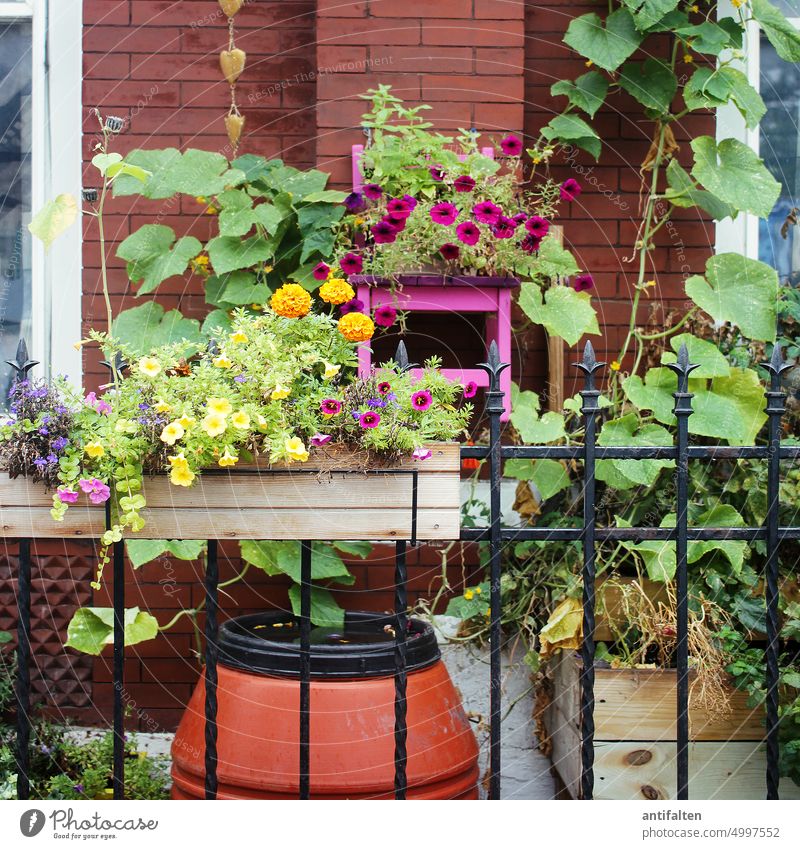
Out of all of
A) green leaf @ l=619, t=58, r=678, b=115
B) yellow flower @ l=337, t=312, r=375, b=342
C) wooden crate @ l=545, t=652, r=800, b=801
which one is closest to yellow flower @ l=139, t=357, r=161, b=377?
yellow flower @ l=337, t=312, r=375, b=342

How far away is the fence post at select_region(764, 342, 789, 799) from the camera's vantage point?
6.03 ft

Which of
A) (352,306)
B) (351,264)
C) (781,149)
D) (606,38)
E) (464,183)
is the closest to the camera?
(352,306)

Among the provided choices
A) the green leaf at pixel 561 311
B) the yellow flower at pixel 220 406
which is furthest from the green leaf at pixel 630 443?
the yellow flower at pixel 220 406

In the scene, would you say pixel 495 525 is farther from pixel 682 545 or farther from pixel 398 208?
pixel 398 208

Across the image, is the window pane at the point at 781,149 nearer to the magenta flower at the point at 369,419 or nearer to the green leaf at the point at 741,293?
the green leaf at the point at 741,293

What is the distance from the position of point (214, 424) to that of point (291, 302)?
0.39 m

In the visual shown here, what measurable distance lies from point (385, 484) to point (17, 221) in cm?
201

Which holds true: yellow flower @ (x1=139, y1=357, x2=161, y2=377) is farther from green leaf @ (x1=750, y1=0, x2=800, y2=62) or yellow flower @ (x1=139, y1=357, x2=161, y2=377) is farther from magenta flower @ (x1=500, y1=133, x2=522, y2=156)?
green leaf @ (x1=750, y1=0, x2=800, y2=62)

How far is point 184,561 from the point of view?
114 inches

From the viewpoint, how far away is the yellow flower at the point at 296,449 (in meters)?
1.59

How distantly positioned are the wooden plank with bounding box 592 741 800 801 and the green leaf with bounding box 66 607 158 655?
117 cm

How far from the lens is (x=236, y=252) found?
8.87 ft

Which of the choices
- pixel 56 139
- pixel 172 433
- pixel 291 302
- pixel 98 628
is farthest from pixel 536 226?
pixel 56 139
